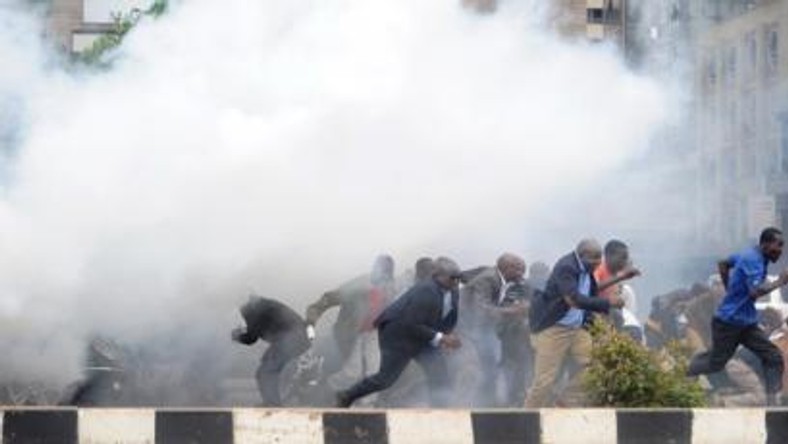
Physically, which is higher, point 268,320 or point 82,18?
point 82,18

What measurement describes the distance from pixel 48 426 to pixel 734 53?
14245 mm

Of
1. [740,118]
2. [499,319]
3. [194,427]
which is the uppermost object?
[740,118]

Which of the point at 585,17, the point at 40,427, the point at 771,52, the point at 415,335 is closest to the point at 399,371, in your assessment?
the point at 415,335

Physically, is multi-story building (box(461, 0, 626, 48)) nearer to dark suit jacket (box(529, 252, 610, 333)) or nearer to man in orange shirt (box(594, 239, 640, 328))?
man in orange shirt (box(594, 239, 640, 328))

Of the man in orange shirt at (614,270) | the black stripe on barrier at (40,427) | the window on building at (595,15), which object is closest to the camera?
the black stripe on barrier at (40,427)

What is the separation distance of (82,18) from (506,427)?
7699 mm

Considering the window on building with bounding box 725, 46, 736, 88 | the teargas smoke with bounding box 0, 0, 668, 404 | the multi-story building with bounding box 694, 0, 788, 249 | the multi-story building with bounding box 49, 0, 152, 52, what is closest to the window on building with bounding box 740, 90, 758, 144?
the multi-story building with bounding box 694, 0, 788, 249

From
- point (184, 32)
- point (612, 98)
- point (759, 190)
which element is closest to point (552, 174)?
point (612, 98)

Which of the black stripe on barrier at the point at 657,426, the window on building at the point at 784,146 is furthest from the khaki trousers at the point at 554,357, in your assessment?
the window on building at the point at 784,146

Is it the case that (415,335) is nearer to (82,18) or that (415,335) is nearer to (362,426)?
(362,426)

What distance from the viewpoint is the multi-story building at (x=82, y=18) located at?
494 inches

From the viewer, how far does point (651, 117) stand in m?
12.2

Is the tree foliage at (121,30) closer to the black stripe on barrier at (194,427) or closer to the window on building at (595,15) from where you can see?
the black stripe on barrier at (194,427)

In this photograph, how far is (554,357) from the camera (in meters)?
11.0
